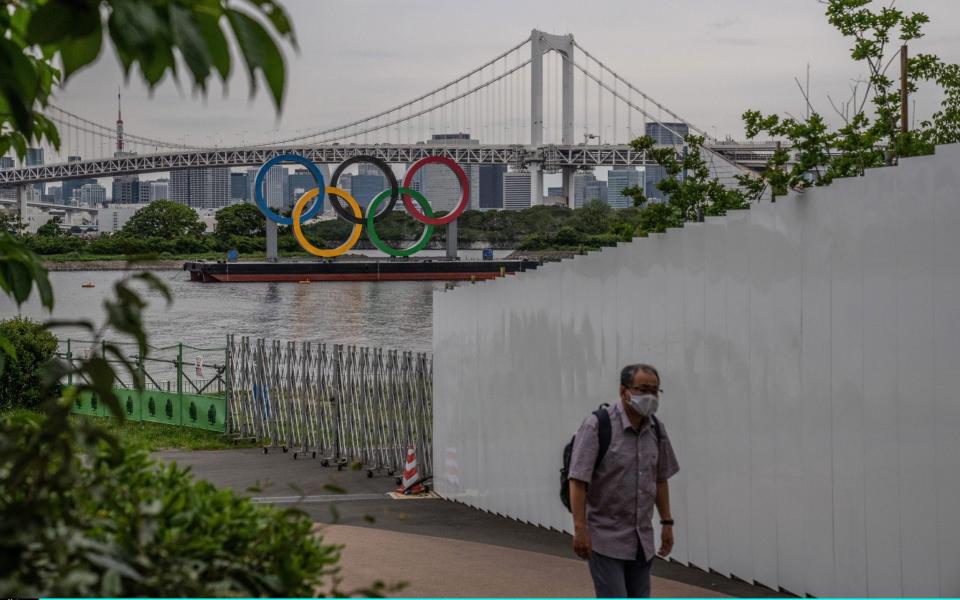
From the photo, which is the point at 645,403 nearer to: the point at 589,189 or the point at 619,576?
the point at 619,576

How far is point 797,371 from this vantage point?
6852 mm

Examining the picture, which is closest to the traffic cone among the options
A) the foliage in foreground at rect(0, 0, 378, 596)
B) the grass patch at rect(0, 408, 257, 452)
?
the grass patch at rect(0, 408, 257, 452)

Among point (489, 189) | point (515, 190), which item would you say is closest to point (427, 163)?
point (515, 190)

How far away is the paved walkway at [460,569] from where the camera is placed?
7.34 metres

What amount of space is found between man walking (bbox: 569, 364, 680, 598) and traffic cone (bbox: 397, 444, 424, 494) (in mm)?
6529

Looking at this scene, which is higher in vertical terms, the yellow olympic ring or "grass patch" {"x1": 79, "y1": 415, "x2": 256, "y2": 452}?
the yellow olympic ring

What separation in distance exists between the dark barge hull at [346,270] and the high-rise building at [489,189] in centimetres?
9256

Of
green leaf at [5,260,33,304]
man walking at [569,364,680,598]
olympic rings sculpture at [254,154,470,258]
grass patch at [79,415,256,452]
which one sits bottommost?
grass patch at [79,415,256,452]

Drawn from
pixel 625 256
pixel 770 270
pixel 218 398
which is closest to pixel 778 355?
pixel 770 270

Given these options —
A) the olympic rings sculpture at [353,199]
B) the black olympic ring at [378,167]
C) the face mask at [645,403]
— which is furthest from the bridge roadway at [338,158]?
the face mask at [645,403]

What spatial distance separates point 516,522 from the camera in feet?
32.3

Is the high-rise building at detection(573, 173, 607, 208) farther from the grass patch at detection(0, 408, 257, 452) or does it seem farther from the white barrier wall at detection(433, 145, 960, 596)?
the white barrier wall at detection(433, 145, 960, 596)

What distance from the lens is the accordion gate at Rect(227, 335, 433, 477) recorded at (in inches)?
476

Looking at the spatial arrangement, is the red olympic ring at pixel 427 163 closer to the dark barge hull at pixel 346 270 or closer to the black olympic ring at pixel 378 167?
the black olympic ring at pixel 378 167
